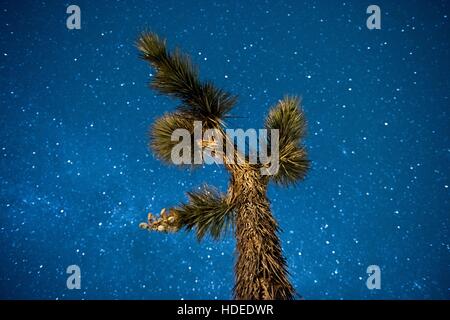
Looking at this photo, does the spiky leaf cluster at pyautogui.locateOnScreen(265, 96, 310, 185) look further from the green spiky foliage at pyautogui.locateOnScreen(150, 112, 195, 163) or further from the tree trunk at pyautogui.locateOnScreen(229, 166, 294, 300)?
the green spiky foliage at pyautogui.locateOnScreen(150, 112, 195, 163)

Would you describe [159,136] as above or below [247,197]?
above

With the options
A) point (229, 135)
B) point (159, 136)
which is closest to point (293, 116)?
point (229, 135)

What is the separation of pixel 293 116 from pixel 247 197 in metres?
1.34

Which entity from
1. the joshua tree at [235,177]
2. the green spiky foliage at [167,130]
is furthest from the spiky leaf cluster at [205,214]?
the green spiky foliage at [167,130]

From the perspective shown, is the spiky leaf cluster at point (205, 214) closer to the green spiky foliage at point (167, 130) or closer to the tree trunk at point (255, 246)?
the tree trunk at point (255, 246)

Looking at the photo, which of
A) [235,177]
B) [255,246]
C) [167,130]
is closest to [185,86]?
[167,130]

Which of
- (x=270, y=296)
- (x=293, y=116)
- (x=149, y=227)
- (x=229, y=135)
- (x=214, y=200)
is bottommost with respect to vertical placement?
(x=270, y=296)

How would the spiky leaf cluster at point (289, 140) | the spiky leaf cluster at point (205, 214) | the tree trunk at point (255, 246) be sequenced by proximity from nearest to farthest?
the tree trunk at point (255, 246)
the spiky leaf cluster at point (205, 214)
the spiky leaf cluster at point (289, 140)

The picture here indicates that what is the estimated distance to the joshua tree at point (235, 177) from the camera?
2.83 meters

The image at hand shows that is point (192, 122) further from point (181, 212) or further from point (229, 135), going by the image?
point (181, 212)

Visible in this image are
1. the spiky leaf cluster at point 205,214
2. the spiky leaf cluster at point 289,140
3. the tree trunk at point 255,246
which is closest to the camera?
the tree trunk at point 255,246

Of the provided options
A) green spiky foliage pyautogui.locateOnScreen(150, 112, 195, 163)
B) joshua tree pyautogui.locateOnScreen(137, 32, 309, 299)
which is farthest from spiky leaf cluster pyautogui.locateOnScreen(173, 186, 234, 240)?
green spiky foliage pyautogui.locateOnScreen(150, 112, 195, 163)
